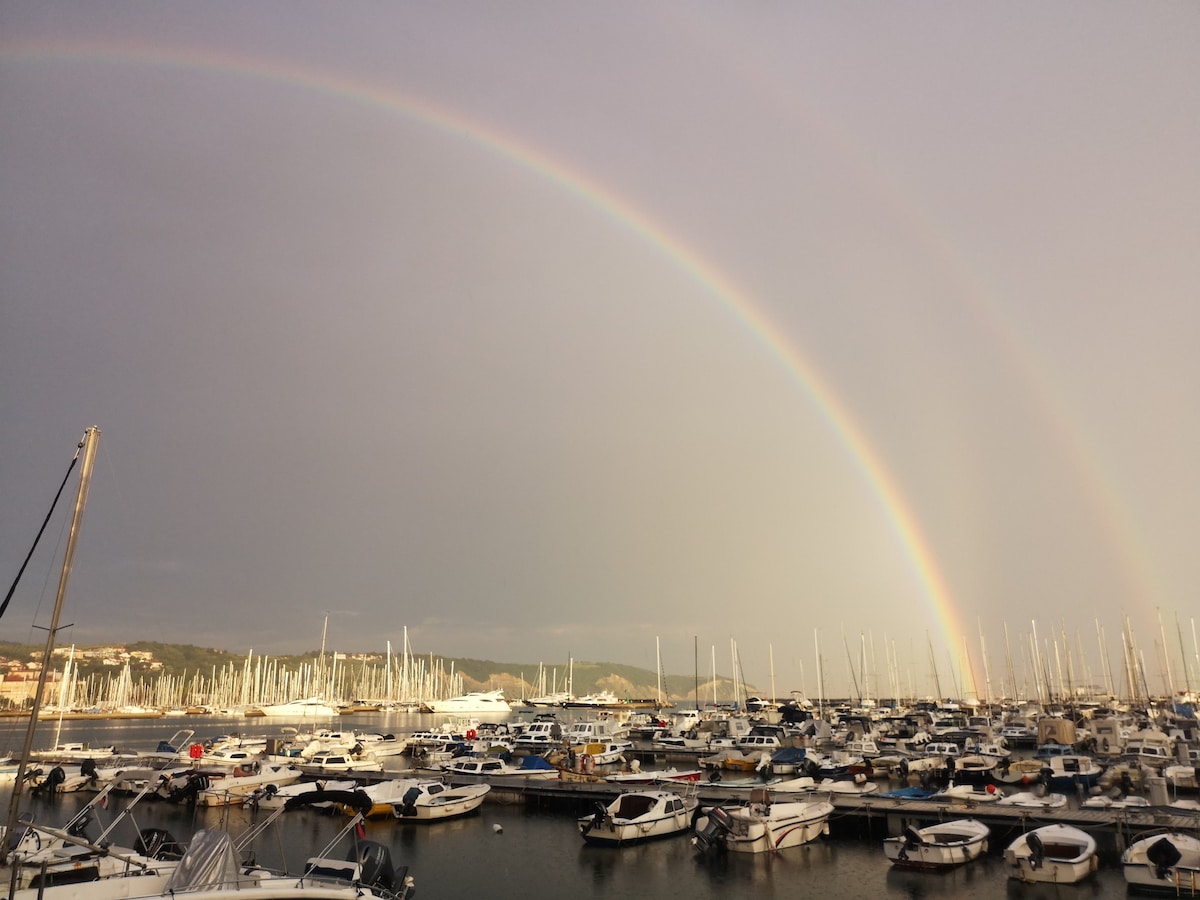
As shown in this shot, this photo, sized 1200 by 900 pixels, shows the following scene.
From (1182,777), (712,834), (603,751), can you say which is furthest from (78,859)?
(1182,777)

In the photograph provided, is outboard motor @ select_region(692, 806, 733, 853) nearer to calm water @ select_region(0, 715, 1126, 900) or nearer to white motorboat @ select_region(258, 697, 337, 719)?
calm water @ select_region(0, 715, 1126, 900)

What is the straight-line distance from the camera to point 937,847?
102 ft

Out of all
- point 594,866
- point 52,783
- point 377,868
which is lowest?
point 594,866

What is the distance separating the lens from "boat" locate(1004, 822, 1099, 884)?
94.2ft

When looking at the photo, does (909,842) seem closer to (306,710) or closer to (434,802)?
(434,802)

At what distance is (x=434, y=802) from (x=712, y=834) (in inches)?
587

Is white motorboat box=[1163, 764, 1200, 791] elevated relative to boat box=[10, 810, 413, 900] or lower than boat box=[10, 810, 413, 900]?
lower

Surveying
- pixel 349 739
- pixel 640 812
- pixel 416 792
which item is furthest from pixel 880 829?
pixel 349 739

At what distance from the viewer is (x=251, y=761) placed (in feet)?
169

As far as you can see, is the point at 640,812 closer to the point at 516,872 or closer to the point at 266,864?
the point at 516,872

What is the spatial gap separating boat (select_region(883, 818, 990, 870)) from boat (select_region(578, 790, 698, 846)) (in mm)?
9225

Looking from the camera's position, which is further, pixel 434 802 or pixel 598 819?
pixel 434 802

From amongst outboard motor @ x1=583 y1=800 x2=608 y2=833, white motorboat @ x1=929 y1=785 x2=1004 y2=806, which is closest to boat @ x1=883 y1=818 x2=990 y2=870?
white motorboat @ x1=929 y1=785 x2=1004 y2=806

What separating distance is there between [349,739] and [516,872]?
4061cm
